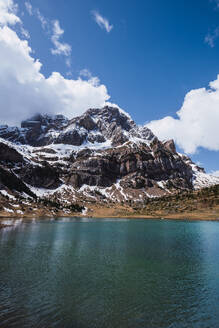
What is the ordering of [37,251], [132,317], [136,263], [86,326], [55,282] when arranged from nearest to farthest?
[86,326] < [132,317] < [55,282] < [136,263] < [37,251]

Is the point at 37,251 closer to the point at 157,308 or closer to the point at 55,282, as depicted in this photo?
the point at 55,282

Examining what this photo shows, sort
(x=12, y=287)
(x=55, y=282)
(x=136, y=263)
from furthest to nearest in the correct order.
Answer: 1. (x=136, y=263)
2. (x=55, y=282)
3. (x=12, y=287)

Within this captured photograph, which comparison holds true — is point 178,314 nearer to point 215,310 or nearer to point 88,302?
point 215,310

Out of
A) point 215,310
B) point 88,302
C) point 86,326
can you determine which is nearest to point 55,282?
point 88,302

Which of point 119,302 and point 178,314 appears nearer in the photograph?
point 178,314

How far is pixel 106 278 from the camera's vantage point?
137 feet

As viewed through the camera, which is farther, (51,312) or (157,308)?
(157,308)

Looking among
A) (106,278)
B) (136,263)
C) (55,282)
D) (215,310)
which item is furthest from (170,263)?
(55,282)

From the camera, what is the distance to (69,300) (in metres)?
31.5

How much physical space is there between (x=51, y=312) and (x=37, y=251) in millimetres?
39615

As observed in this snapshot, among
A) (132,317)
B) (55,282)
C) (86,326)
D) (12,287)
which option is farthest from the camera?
(55,282)

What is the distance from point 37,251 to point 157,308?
4398 centimetres

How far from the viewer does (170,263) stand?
5369cm

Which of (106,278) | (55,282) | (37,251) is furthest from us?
(37,251)
